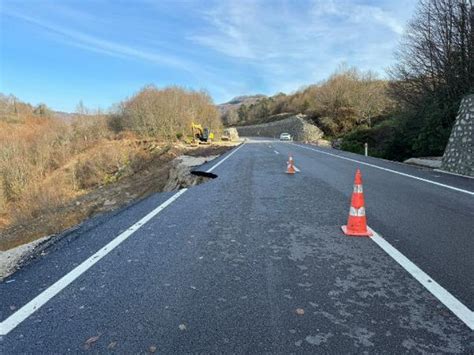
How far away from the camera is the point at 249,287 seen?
3.60m

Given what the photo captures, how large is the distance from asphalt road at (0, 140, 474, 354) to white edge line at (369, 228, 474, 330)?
60 millimetres

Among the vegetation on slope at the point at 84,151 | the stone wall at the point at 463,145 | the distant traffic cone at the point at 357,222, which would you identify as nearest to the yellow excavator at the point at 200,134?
the vegetation on slope at the point at 84,151

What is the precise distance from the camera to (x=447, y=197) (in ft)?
26.4

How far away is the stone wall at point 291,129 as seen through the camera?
5703 centimetres

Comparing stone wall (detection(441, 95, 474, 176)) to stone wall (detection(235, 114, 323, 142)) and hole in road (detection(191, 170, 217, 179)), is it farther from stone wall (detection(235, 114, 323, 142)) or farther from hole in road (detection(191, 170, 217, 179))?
stone wall (detection(235, 114, 323, 142))

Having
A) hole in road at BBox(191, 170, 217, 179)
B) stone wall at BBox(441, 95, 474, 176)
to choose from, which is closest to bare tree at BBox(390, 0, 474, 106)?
stone wall at BBox(441, 95, 474, 176)

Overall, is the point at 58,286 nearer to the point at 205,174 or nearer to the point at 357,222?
the point at 357,222

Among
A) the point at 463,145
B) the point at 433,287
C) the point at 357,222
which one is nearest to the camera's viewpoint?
the point at 433,287

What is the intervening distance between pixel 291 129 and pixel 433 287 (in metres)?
66.8

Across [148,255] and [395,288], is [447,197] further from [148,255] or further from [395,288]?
[148,255]

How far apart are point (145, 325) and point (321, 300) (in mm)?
1525

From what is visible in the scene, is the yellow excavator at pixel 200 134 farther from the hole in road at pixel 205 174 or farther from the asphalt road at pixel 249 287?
the asphalt road at pixel 249 287

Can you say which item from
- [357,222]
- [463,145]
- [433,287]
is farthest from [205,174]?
[433,287]

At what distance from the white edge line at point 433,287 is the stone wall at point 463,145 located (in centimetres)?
919
